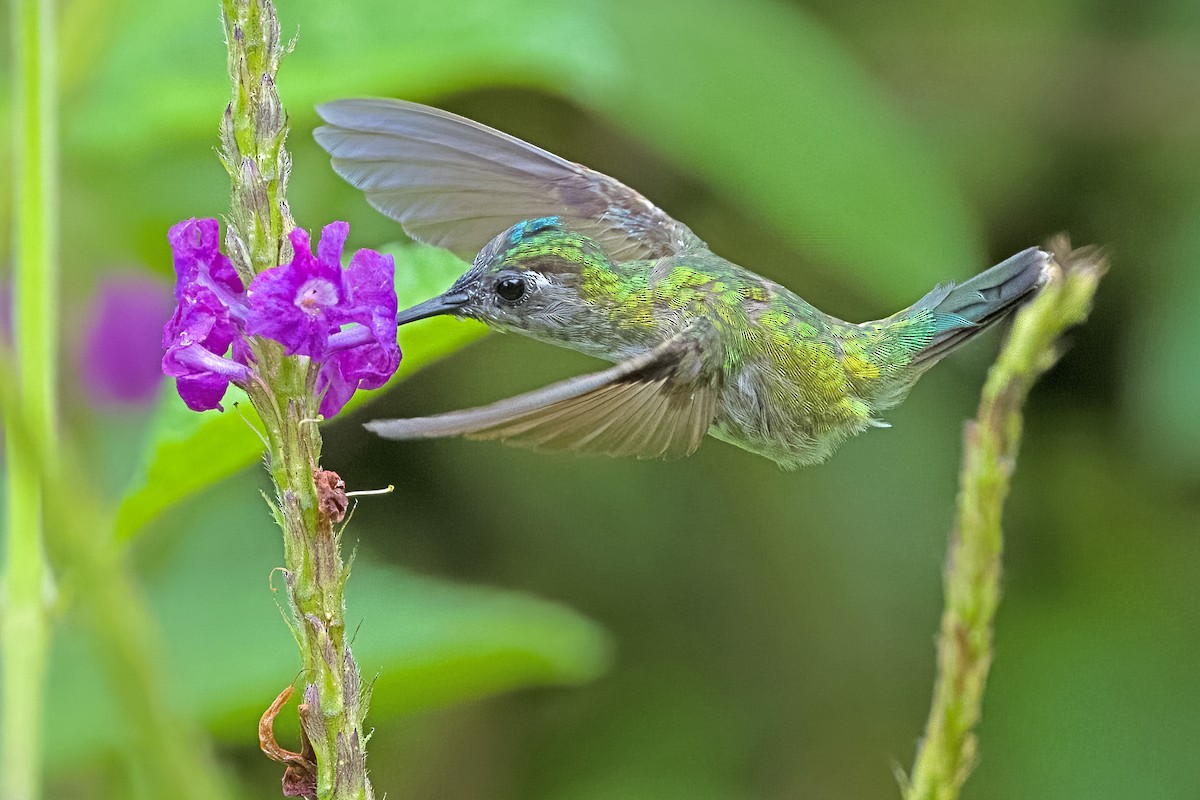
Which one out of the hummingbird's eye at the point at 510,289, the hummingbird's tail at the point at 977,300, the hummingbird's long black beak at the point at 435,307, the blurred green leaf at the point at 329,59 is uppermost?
the blurred green leaf at the point at 329,59

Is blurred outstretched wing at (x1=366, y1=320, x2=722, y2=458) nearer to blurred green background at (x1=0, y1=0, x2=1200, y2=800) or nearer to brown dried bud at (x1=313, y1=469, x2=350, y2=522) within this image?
brown dried bud at (x1=313, y1=469, x2=350, y2=522)

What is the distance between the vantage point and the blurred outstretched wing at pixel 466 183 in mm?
1872

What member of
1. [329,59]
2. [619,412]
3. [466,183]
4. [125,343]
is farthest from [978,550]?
[125,343]

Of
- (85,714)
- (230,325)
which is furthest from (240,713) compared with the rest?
(230,325)

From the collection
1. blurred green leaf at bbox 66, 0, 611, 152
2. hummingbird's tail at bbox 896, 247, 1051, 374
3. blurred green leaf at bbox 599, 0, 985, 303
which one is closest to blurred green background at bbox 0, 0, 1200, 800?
blurred green leaf at bbox 599, 0, 985, 303

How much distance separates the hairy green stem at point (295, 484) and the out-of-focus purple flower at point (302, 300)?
0.02m

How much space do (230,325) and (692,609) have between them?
2855 mm

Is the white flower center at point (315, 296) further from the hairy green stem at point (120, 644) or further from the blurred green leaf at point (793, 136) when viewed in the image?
the blurred green leaf at point (793, 136)

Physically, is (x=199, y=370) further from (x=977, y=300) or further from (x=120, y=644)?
(x=977, y=300)

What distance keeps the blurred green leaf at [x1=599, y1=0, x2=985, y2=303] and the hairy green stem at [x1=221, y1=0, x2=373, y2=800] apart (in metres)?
1.99

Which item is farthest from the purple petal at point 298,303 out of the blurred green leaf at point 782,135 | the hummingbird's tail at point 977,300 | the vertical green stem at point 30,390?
the blurred green leaf at point 782,135

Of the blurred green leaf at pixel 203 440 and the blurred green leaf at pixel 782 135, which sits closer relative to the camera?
the blurred green leaf at pixel 203 440

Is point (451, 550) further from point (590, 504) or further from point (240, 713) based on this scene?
point (240, 713)

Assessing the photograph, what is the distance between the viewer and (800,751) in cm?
379
